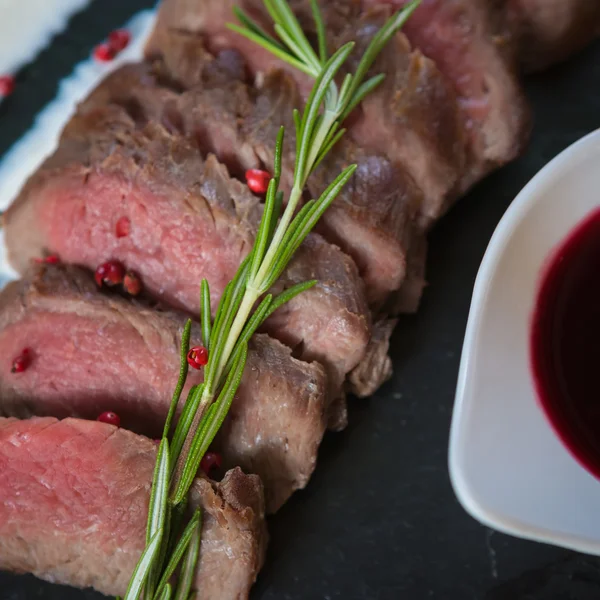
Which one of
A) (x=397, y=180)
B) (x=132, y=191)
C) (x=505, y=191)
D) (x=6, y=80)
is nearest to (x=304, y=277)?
(x=397, y=180)

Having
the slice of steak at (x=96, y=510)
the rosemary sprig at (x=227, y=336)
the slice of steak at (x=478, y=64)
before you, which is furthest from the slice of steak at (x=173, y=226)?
the slice of steak at (x=478, y=64)

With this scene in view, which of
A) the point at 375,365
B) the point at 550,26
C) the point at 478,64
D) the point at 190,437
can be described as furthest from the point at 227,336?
the point at 550,26

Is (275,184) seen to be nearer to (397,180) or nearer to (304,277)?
(304,277)

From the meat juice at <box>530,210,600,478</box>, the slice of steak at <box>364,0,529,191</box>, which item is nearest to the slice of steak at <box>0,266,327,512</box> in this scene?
the meat juice at <box>530,210,600,478</box>

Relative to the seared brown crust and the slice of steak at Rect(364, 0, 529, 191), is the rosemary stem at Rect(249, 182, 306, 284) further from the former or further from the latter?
the slice of steak at Rect(364, 0, 529, 191)

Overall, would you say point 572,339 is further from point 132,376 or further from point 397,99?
point 132,376

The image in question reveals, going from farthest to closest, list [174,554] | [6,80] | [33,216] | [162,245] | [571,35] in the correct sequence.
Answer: [6,80] < [571,35] < [33,216] < [162,245] < [174,554]

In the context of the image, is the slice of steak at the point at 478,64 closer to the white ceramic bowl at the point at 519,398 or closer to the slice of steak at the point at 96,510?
the white ceramic bowl at the point at 519,398
